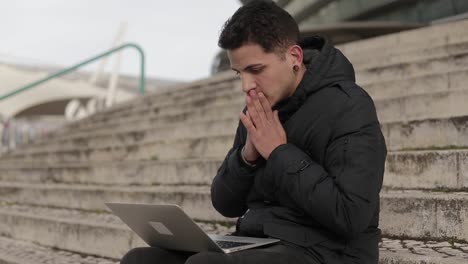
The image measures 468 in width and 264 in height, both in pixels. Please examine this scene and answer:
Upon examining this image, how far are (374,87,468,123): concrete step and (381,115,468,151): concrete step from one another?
9cm

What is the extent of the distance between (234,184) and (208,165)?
2557mm

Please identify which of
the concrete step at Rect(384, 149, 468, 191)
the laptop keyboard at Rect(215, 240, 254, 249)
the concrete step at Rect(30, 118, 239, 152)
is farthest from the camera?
the concrete step at Rect(30, 118, 239, 152)

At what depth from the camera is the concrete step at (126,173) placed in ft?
15.5

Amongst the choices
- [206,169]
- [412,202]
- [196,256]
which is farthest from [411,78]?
[196,256]

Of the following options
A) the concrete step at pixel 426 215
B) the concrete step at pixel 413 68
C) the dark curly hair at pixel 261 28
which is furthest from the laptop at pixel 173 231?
the concrete step at pixel 413 68

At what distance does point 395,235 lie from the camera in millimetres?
3045

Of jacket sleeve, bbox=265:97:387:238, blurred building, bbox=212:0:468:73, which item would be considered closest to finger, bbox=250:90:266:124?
jacket sleeve, bbox=265:97:387:238

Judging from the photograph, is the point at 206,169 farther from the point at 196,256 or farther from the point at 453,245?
the point at 196,256

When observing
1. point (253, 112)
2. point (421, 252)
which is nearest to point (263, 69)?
point (253, 112)

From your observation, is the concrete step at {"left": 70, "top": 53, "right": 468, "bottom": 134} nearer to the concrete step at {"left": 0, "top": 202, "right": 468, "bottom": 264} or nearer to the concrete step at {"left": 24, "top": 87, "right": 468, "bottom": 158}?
the concrete step at {"left": 24, "top": 87, "right": 468, "bottom": 158}

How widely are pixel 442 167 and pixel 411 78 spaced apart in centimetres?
185

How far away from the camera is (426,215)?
2.93m

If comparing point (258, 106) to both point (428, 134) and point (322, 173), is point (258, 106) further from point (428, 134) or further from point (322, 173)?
point (428, 134)

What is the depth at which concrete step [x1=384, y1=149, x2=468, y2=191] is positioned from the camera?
320cm
